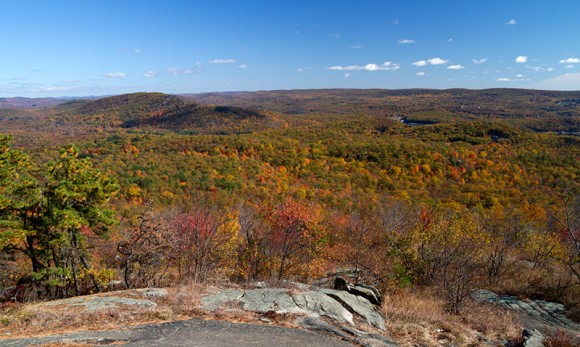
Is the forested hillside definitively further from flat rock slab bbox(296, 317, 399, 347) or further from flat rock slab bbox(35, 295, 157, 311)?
flat rock slab bbox(296, 317, 399, 347)

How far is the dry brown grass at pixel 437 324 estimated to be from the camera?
784 cm

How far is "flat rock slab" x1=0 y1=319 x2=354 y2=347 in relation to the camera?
626cm

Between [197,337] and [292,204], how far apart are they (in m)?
16.9

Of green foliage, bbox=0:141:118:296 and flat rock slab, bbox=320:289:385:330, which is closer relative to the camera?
flat rock slab, bbox=320:289:385:330

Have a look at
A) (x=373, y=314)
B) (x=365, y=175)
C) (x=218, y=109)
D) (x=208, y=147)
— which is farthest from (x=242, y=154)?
(x=218, y=109)

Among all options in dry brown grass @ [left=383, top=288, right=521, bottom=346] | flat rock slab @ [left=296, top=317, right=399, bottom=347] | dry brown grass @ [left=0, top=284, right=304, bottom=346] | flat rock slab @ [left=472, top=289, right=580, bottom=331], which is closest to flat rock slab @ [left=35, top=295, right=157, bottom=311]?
dry brown grass @ [left=0, top=284, right=304, bottom=346]

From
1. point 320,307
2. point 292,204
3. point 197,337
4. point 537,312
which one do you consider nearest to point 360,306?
point 320,307

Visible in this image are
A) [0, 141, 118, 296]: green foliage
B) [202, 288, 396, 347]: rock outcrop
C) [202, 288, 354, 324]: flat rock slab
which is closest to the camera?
[202, 288, 396, 347]: rock outcrop

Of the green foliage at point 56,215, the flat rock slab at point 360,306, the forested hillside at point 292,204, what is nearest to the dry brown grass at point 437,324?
the flat rock slab at point 360,306

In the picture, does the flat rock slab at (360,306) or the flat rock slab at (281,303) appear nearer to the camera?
the flat rock slab at (281,303)

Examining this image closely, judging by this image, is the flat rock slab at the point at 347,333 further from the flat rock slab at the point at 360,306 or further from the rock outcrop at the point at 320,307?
the flat rock slab at the point at 360,306

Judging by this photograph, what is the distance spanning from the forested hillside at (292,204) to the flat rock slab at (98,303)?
8.56 feet

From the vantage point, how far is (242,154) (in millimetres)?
71562

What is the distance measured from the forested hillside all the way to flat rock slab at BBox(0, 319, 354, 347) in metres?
4.21
